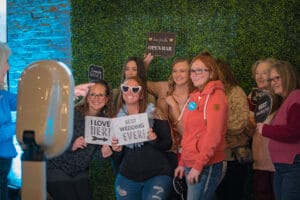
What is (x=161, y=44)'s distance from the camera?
529 cm

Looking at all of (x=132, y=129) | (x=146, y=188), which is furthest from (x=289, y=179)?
(x=132, y=129)

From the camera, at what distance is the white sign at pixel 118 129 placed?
13.1 ft

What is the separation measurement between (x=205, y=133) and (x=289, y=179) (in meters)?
0.80

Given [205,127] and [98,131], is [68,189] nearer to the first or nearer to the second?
[98,131]

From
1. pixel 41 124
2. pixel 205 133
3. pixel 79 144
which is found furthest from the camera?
pixel 79 144

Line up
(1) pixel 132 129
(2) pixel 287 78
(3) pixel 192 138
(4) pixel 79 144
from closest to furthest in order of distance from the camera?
(3) pixel 192 138 → (2) pixel 287 78 → (1) pixel 132 129 → (4) pixel 79 144

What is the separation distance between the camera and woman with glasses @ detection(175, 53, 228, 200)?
3395 millimetres

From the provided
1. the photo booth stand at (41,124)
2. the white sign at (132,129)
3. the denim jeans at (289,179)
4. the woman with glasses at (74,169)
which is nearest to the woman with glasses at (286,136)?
the denim jeans at (289,179)

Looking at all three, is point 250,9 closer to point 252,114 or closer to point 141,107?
point 252,114

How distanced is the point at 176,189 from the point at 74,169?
926mm

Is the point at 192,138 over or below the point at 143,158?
over

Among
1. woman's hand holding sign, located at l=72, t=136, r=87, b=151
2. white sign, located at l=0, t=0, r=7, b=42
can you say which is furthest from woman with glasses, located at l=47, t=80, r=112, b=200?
white sign, located at l=0, t=0, r=7, b=42

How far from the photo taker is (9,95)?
12.4 ft

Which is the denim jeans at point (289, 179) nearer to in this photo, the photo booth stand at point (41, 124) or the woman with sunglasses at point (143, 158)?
the woman with sunglasses at point (143, 158)
